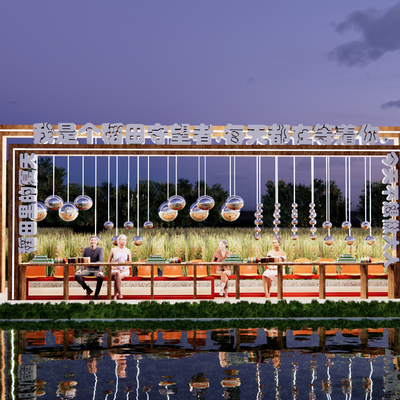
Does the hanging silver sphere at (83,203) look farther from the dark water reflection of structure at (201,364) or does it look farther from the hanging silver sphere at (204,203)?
the dark water reflection of structure at (201,364)

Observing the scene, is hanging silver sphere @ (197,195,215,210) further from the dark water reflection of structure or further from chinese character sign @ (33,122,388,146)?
the dark water reflection of structure

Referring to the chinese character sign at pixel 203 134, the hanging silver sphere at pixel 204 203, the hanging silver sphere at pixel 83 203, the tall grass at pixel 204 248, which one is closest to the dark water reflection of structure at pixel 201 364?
the hanging silver sphere at pixel 204 203

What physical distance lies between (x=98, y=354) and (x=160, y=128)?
5303 mm

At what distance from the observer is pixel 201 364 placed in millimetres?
6449

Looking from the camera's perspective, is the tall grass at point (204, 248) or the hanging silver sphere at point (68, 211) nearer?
the hanging silver sphere at point (68, 211)

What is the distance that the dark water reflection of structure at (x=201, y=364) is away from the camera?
5.42m

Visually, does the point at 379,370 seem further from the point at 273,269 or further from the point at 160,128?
the point at 160,128

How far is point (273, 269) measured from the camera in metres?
11.5

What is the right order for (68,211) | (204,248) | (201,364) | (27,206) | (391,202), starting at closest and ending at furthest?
(201,364)
(68,211)
(27,206)
(391,202)
(204,248)

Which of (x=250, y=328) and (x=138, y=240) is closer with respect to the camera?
(x=250, y=328)

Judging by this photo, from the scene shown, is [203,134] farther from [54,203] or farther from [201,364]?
[201,364]

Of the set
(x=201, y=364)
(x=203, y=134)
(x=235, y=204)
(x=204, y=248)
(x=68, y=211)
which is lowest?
(x=201, y=364)

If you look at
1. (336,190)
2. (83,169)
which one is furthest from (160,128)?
(336,190)

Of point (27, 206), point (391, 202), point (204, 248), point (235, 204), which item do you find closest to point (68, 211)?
point (27, 206)
